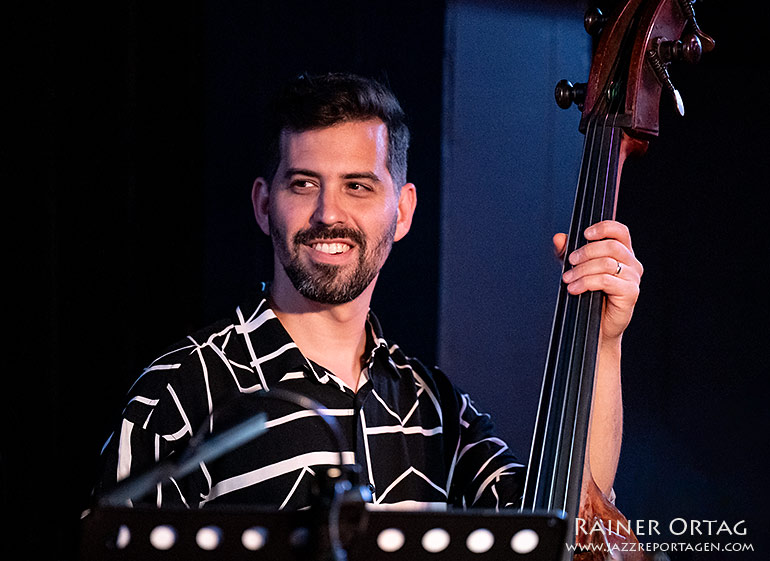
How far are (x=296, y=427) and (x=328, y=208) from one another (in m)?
0.45

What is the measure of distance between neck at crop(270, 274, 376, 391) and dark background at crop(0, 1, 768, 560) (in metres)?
0.37

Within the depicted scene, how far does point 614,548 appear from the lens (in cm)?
147

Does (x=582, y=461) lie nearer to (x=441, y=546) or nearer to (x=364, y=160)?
(x=441, y=546)

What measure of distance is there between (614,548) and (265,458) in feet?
2.18

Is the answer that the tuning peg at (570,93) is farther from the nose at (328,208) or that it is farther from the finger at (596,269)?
the nose at (328,208)

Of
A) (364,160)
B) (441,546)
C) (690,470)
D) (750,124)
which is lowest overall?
(690,470)

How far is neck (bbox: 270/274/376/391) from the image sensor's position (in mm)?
Answer: 1903

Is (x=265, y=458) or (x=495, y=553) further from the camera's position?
(x=265, y=458)

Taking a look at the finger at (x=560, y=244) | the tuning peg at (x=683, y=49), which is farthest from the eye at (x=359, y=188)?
the tuning peg at (x=683, y=49)

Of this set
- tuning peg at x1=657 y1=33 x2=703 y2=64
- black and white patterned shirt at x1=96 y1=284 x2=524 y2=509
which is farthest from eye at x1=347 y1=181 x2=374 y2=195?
tuning peg at x1=657 y1=33 x2=703 y2=64

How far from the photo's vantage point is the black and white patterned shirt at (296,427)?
1697mm

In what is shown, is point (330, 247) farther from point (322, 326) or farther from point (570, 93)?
point (570, 93)

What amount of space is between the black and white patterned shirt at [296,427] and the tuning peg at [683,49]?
0.83 m

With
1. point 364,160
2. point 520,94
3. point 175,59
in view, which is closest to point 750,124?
point 520,94
